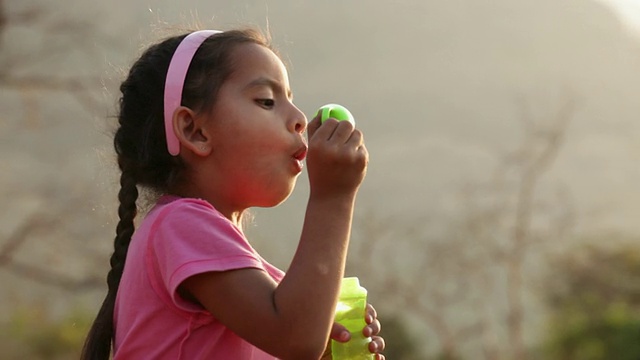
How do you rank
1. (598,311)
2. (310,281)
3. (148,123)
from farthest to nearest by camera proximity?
(598,311) → (148,123) → (310,281)

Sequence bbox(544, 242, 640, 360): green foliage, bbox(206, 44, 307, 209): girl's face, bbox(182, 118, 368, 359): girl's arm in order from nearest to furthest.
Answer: bbox(182, 118, 368, 359): girl's arm < bbox(206, 44, 307, 209): girl's face < bbox(544, 242, 640, 360): green foliage

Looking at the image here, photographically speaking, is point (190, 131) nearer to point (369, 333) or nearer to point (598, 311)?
point (369, 333)

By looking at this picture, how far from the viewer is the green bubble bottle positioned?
56.7 inches

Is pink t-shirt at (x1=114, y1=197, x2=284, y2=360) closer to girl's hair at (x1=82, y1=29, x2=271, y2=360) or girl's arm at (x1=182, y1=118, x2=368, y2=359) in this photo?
girl's arm at (x1=182, y1=118, x2=368, y2=359)

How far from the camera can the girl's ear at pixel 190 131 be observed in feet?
4.68

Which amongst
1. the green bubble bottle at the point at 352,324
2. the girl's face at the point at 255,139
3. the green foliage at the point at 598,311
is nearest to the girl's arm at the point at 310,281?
the girl's face at the point at 255,139

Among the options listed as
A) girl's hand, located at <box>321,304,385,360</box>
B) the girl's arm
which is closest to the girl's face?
the girl's arm

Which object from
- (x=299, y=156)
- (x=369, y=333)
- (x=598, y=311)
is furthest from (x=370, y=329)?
(x=598, y=311)

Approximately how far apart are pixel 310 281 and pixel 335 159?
17cm

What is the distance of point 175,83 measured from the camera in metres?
1.46

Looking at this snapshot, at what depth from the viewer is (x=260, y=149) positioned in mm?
1393

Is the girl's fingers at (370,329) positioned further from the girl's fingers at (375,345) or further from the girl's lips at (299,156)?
the girl's lips at (299,156)

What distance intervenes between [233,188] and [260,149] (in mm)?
72

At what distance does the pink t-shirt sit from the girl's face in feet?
0.27
